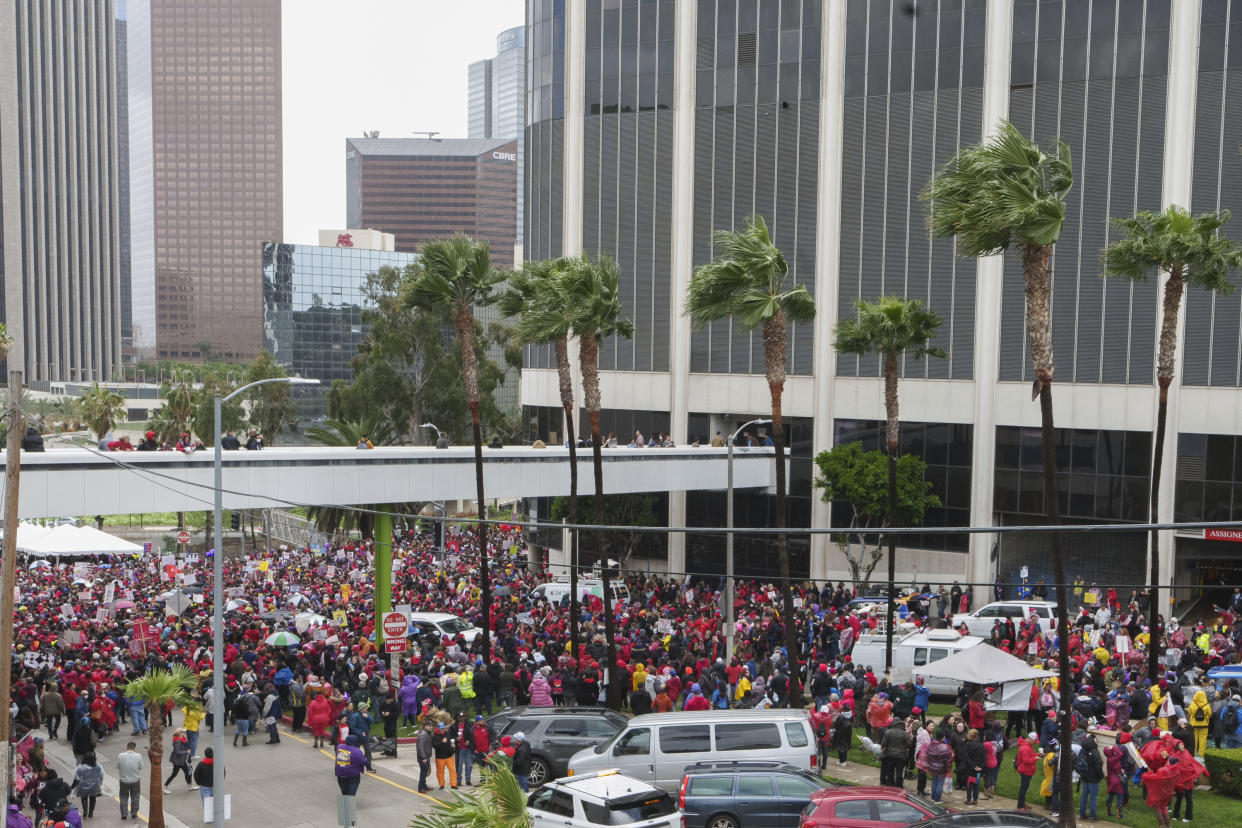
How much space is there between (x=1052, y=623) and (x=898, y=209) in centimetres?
2099

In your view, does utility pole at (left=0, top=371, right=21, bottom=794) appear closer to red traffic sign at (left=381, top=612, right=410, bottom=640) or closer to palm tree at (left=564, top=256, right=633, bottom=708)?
red traffic sign at (left=381, top=612, right=410, bottom=640)

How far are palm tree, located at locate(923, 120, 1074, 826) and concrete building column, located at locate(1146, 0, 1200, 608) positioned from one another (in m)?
26.2

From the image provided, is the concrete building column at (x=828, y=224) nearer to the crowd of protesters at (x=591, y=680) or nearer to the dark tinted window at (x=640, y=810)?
the crowd of protesters at (x=591, y=680)

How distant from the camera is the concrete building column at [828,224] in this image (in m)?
51.0

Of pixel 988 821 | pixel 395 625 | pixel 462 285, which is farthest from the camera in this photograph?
pixel 462 285

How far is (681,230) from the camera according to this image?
54.8 meters

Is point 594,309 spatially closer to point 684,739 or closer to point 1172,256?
point 684,739

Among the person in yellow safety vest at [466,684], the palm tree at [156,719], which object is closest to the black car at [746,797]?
the palm tree at [156,719]

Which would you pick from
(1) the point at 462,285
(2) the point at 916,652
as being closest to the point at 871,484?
(2) the point at 916,652

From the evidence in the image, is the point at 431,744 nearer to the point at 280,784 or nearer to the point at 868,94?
the point at 280,784

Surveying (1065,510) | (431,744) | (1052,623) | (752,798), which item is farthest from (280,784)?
(1065,510)

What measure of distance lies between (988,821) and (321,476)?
75.1ft

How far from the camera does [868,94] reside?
1984 inches

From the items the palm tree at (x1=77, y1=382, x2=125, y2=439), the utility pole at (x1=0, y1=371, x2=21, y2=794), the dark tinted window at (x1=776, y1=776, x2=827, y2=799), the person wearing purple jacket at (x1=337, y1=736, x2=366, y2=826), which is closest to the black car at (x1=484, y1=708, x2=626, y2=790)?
the person wearing purple jacket at (x1=337, y1=736, x2=366, y2=826)
